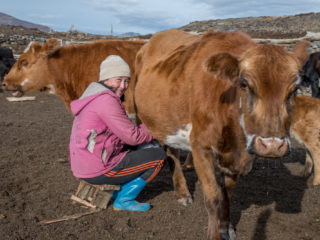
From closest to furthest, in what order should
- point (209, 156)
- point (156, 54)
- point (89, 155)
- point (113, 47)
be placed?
point (209, 156), point (89, 155), point (156, 54), point (113, 47)

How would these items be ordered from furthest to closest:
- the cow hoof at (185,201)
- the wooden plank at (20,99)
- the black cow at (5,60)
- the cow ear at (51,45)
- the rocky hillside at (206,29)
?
the rocky hillside at (206,29)
the black cow at (5,60)
the wooden plank at (20,99)
the cow ear at (51,45)
the cow hoof at (185,201)

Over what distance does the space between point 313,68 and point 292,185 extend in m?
6.61

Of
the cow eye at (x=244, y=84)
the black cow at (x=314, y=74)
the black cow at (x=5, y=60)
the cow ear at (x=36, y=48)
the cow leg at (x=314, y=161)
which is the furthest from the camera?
the black cow at (x=5, y=60)

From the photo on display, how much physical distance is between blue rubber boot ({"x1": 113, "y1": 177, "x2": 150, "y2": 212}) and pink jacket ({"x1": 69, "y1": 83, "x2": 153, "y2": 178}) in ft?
1.34

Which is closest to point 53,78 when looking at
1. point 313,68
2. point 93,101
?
point 93,101

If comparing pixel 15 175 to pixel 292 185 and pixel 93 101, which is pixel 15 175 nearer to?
pixel 93 101

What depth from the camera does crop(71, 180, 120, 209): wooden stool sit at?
163 inches

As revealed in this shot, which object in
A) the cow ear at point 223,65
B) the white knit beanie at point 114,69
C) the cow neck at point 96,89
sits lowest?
the cow neck at point 96,89

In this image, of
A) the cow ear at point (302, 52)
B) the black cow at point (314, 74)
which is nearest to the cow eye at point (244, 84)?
the cow ear at point (302, 52)

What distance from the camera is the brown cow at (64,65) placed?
6.32 meters

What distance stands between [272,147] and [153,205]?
7.72 ft

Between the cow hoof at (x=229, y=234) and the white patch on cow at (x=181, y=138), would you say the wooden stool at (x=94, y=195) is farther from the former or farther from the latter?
the cow hoof at (x=229, y=234)

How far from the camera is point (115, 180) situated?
159 inches

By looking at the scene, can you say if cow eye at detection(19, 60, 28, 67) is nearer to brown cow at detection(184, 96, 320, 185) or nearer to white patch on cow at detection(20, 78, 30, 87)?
white patch on cow at detection(20, 78, 30, 87)
